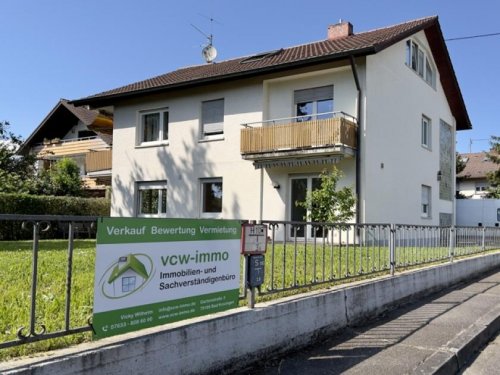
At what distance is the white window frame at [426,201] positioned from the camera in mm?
22000

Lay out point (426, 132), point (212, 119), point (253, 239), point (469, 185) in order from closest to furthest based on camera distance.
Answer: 1. point (253, 239)
2. point (212, 119)
3. point (426, 132)
4. point (469, 185)

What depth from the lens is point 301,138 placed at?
1630 cm

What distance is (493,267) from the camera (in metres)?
13.4

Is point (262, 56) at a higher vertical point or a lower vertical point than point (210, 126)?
higher

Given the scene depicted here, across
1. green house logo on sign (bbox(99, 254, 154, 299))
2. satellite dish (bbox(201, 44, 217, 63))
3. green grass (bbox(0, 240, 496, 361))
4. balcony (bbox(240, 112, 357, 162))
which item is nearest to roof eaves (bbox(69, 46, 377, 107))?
balcony (bbox(240, 112, 357, 162))

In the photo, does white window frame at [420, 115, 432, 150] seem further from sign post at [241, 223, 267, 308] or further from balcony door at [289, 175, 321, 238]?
sign post at [241, 223, 267, 308]

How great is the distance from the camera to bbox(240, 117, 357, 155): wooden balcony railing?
51.5 feet

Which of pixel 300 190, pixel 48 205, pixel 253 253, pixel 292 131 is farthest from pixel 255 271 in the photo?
pixel 48 205

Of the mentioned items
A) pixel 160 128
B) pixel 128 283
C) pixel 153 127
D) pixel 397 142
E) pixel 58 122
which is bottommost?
pixel 128 283

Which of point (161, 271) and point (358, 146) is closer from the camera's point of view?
point (161, 271)

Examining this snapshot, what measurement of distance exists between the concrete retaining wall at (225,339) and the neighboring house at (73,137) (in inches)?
839

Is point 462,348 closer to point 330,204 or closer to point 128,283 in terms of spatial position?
point 128,283

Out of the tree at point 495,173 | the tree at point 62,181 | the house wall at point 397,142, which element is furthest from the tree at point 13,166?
the tree at point 495,173

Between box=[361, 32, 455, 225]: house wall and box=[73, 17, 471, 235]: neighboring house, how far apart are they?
4cm
